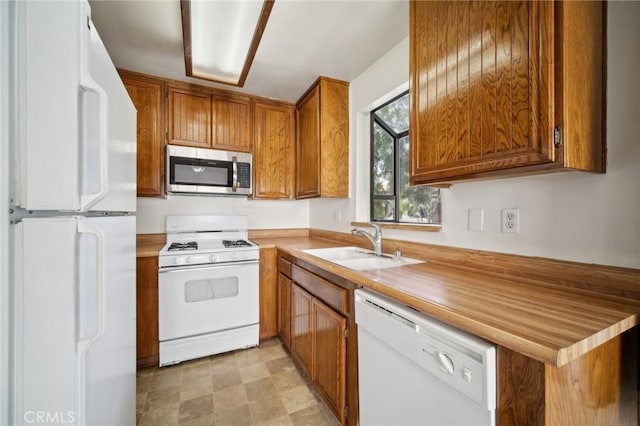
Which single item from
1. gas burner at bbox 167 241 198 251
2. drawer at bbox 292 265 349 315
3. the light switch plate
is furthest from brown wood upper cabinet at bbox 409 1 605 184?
gas burner at bbox 167 241 198 251

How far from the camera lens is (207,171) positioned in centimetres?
239

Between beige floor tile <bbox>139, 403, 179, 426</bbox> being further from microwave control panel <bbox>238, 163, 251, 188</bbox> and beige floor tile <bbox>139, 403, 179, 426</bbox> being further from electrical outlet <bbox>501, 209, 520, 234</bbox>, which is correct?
electrical outlet <bbox>501, 209, 520, 234</bbox>

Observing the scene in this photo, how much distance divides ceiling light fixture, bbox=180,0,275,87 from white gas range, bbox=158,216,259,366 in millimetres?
1378

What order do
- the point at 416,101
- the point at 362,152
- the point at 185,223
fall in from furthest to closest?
the point at 185,223, the point at 362,152, the point at 416,101

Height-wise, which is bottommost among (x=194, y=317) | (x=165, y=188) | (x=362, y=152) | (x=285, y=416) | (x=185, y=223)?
(x=285, y=416)

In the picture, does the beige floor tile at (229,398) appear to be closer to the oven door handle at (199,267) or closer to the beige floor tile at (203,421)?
the beige floor tile at (203,421)

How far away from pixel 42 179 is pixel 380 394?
133 centimetres

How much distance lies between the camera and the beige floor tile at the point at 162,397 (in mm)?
1613

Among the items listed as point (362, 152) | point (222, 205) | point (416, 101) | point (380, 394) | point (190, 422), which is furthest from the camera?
point (222, 205)

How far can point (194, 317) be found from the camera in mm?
2039

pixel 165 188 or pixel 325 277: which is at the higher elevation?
pixel 165 188

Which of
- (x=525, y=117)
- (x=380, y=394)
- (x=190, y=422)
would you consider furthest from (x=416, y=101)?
(x=190, y=422)

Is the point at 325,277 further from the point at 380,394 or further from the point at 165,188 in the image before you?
the point at 165,188

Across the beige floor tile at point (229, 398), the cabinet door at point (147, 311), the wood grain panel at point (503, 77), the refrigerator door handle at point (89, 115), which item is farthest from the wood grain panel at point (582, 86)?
the cabinet door at point (147, 311)
